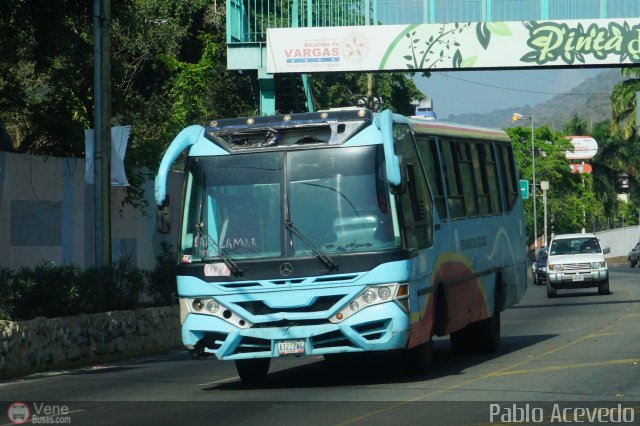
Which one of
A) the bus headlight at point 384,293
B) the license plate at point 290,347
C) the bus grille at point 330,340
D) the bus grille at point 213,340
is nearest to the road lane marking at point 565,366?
the bus headlight at point 384,293

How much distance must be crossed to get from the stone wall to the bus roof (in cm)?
621

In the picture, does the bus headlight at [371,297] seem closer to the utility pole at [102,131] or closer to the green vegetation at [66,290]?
the green vegetation at [66,290]

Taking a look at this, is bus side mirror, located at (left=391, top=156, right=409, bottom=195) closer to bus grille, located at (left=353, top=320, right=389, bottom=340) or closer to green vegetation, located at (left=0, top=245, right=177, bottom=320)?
bus grille, located at (left=353, top=320, right=389, bottom=340)

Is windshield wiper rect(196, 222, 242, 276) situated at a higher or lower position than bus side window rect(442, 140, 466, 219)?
lower

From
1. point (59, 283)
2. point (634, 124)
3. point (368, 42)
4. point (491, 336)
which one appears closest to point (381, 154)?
point (491, 336)

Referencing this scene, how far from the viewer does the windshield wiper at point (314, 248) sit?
1296 cm

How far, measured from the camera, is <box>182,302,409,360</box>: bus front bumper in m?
12.9

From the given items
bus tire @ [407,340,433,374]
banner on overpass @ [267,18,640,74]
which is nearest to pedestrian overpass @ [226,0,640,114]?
banner on overpass @ [267,18,640,74]

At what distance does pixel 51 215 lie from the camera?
72.8 ft

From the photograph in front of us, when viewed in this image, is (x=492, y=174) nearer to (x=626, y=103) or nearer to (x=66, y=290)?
(x=66, y=290)

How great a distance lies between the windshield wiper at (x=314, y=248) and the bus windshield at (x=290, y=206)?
0.01m

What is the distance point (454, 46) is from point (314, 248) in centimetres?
1382

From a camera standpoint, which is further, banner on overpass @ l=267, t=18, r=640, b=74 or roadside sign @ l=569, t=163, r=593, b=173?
roadside sign @ l=569, t=163, r=593, b=173

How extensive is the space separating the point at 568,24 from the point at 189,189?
47.0ft
